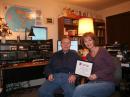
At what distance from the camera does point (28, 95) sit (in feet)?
11.1

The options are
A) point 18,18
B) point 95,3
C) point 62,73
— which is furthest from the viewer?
point 95,3

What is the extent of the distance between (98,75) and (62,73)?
624 millimetres

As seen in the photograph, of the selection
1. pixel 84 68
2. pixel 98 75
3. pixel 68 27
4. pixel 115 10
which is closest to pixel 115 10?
pixel 115 10

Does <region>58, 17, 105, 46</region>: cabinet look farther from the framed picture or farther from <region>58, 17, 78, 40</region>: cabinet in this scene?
the framed picture

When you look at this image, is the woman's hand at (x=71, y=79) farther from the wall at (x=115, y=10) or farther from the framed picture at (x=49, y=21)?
the wall at (x=115, y=10)

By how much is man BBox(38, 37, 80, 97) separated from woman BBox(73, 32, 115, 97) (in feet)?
1.21

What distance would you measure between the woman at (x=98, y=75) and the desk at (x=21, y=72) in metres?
1.66

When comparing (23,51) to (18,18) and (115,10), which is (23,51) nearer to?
(18,18)

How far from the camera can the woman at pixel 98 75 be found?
5.59 ft

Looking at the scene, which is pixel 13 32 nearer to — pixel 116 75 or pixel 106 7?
pixel 116 75

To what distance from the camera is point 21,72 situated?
3.60 metres

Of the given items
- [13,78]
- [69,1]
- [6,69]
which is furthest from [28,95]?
[69,1]

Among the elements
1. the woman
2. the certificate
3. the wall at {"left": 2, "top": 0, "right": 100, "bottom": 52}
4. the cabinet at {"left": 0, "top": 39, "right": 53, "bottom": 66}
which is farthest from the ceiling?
the certificate

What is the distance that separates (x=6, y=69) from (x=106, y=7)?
3814 millimetres
